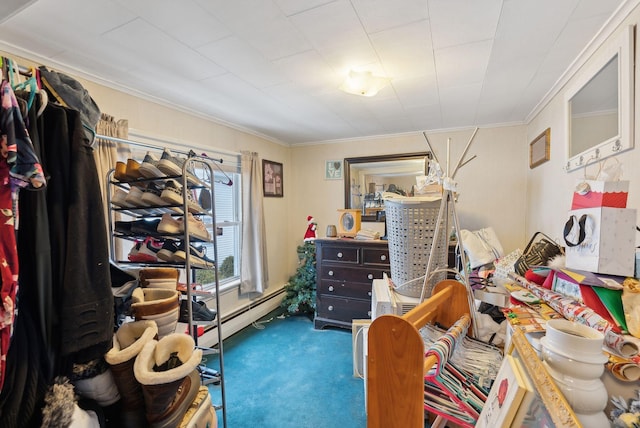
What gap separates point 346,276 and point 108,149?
2351 millimetres

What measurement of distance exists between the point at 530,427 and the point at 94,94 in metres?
2.62

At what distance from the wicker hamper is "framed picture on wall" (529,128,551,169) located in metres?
1.72

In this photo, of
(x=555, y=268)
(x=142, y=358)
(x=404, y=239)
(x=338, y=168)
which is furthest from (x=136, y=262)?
(x=338, y=168)

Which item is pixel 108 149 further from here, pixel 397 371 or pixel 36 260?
pixel 397 371

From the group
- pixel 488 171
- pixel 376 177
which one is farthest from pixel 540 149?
pixel 376 177

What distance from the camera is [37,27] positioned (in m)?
1.32

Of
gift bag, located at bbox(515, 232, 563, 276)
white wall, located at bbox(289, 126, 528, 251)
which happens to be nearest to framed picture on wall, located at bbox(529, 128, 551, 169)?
white wall, located at bbox(289, 126, 528, 251)

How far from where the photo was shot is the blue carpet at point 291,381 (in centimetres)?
178

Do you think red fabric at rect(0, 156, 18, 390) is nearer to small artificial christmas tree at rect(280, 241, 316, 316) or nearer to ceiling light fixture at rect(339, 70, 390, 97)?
ceiling light fixture at rect(339, 70, 390, 97)

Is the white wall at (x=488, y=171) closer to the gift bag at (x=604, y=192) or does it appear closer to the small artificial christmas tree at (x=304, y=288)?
the small artificial christmas tree at (x=304, y=288)

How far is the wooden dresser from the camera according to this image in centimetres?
292

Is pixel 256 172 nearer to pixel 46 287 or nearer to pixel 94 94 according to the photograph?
pixel 94 94

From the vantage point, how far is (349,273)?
3.01 metres

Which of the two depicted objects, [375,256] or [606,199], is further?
[375,256]
